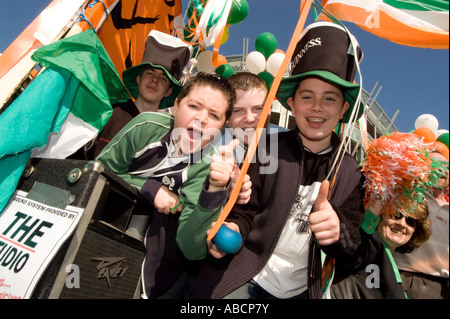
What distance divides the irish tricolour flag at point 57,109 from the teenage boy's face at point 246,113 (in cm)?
82

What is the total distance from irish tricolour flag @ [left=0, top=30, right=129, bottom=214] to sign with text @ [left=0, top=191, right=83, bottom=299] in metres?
0.14

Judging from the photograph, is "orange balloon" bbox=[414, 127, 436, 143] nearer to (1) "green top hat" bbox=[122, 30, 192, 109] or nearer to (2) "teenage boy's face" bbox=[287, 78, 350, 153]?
(2) "teenage boy's face" bbox=[287, 78, 350, 153]

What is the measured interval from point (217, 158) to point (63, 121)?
87 centimetres

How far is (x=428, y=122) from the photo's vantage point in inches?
135

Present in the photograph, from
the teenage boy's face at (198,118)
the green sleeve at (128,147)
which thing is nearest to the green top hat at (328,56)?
the teenage boy's face at (198,118)

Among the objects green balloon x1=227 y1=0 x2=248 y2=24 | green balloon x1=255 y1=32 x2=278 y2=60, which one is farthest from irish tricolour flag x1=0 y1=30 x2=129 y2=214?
green balloon x1=255 y1=32 x2=278 y2=60

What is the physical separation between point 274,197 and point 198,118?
59cm

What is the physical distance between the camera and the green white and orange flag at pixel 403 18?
45.8 inches

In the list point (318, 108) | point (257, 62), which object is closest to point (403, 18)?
point (318, 108)

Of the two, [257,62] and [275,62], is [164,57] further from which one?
[257,62]

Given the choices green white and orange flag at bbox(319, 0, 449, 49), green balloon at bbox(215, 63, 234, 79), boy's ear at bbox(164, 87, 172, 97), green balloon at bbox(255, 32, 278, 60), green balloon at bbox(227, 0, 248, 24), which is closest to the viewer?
green white and orange flag at bbox(319, 0, 449, 49)

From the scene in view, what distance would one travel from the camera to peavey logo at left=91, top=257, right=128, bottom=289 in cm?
109

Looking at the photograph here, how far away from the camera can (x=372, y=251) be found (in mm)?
1271

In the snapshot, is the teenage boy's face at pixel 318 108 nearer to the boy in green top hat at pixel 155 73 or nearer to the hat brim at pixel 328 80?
the hat brim at pixel 328 80
